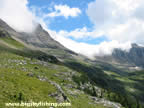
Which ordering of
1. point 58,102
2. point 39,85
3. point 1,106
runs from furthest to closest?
point 39,85 → point 58,102 → point 1,106

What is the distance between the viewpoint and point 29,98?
24219 mm

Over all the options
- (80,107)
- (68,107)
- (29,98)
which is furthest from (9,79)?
(80,107)

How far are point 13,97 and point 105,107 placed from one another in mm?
31931

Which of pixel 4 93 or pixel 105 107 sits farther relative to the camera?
pixel 105 107

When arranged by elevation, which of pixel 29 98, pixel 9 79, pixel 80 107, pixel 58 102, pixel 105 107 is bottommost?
pixel 105 107

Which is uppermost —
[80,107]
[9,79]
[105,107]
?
[9,79]

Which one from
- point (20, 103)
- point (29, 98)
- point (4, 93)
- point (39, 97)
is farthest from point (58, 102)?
point (4, 93)

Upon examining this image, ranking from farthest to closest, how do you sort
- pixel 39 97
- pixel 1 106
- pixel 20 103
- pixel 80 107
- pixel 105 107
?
pixel 105 107 → pixel 80 107 → pixel 39 97 → pixel 20 103 → pixel 1 106

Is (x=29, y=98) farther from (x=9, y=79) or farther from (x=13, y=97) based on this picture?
(x=9, y=79)

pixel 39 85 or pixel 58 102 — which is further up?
pixel 39 85

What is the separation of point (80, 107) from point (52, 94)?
8994 mm

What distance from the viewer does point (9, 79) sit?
2942 centimetres

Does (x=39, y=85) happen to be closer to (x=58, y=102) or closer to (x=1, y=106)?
(x=58, y=102)

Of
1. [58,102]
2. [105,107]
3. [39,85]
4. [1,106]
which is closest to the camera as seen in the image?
[1,106]
